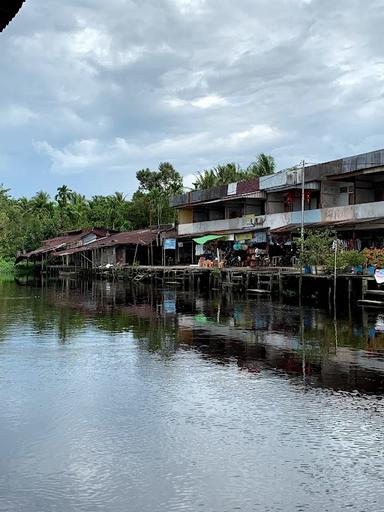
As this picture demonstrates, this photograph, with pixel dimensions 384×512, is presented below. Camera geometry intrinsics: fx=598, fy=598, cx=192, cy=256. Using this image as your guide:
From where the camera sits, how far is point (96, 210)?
6481cm

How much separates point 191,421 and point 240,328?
10430 millimetres

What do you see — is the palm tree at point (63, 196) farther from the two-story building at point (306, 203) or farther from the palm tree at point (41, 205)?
the two-story building at point (306, 203)

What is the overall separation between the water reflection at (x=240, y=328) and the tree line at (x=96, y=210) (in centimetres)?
2521

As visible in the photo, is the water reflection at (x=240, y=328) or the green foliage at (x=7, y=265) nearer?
the water reflection at (x=240, y=328)

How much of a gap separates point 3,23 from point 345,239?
97.7ft

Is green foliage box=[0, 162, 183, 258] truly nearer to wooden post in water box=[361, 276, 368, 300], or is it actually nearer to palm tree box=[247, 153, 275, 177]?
palm tree box=[247, 153, 275, 177]

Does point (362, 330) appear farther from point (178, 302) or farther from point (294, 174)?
point (294, 174)

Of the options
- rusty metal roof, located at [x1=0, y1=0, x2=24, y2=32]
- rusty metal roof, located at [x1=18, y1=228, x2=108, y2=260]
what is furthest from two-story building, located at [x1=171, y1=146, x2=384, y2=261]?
rusty metal roof, located at [x1=0, y1=0, x2=24, y2=32]

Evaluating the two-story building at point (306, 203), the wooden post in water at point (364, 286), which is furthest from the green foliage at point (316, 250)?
the two-story building at point (306, 203)

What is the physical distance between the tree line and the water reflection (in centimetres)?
2521

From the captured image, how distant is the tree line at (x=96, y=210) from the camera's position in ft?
186

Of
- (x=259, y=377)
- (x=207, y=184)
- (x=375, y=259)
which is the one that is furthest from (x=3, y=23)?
(x=207, y=184)

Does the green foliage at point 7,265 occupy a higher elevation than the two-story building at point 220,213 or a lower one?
lower

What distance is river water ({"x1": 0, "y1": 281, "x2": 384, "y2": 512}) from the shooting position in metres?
6.43
